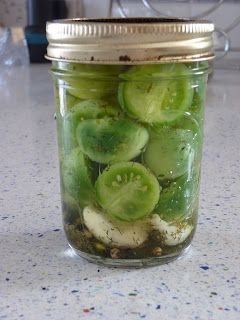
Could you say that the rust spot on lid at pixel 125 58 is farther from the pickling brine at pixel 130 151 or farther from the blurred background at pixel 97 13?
the blurred background at pixel 97 13

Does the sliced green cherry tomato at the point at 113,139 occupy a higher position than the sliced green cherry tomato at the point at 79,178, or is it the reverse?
the sliced green cherry tomato at the point at 113,139

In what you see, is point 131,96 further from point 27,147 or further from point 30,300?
point 27,147

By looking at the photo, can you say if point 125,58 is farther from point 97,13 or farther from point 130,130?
point 97,13

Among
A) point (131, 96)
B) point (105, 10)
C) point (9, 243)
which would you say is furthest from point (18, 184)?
point (105, 10)

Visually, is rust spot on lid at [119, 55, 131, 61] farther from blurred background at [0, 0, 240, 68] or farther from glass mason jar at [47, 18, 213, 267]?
blurred background at [0, 0, 240, 68]

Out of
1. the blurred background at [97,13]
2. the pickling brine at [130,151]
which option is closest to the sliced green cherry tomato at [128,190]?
Result: the pickling brine at [130,151]

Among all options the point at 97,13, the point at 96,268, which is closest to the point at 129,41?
the point at 96,268

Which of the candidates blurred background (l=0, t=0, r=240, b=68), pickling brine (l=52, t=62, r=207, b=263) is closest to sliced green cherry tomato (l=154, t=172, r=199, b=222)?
pickling brine (l=52, t=62, r=207, b=263)

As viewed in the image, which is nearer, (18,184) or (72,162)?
(72,162)
